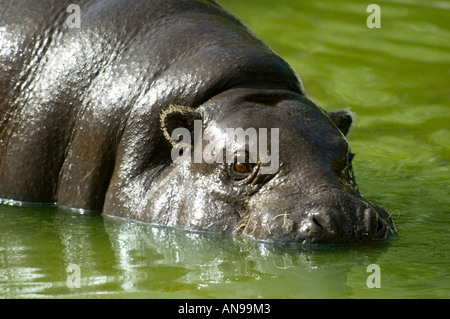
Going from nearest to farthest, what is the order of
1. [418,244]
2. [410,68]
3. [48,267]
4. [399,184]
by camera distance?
[48,267] < [418,244] < [399,184] < [410,68]

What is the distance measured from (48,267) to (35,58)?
8.83 ft

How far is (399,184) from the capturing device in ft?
36.6

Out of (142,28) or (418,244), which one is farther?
(142,28)

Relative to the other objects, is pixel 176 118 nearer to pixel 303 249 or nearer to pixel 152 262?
pixel 152 262

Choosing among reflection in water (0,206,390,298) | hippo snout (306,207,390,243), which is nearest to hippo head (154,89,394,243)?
hippo snout (306,207,390,243)

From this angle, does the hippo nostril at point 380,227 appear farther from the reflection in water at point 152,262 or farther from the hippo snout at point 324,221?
the reflection in water at point 152,262

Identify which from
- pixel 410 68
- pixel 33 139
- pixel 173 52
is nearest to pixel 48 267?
pixel 33 139

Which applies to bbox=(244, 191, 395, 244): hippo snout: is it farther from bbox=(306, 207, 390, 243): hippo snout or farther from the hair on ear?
the hair on ear

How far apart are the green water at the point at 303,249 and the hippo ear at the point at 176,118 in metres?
0.91

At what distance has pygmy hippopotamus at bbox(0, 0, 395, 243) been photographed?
823 centimetres

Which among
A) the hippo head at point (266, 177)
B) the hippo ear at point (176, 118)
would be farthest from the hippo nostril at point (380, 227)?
the hippo ear at point (176, 118)
